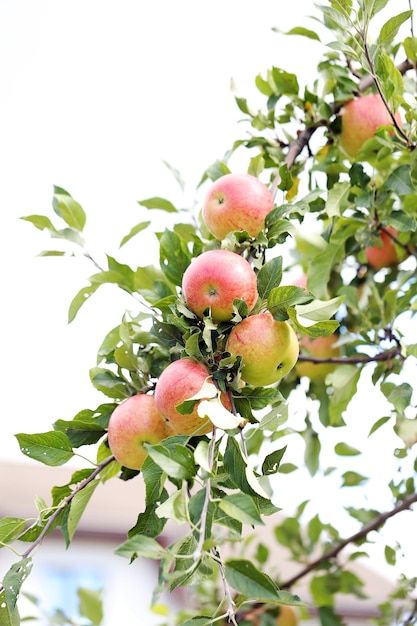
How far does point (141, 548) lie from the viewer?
63 centimetres

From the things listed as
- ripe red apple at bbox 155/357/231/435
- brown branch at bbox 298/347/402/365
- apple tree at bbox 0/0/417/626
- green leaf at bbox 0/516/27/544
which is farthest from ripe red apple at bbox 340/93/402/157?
green leaf at bbox 0/516/27/544

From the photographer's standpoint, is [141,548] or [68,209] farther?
Answer: [68,209]

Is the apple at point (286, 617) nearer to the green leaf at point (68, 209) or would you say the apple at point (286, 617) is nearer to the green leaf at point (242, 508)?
the green leaf at point (68, 209)

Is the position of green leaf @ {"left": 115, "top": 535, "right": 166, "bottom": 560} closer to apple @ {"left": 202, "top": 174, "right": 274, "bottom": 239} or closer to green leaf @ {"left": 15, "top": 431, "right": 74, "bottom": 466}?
green leaf @ {"left": 15, "top": 431, "right": 74, "bottom": 466}

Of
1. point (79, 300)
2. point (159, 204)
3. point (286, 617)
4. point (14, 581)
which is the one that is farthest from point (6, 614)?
point (286, 617)

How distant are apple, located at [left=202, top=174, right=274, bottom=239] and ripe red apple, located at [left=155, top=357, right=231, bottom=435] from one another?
0.24 meters

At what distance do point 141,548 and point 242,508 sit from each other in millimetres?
101

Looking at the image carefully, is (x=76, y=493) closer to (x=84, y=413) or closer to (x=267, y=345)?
(x=84, y=413)

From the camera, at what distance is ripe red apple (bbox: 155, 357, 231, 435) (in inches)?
32.7

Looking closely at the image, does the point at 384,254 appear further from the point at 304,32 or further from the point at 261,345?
the point at 261,345

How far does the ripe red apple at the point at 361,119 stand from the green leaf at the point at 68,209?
499 millimetres

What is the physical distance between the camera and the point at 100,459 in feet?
3.55

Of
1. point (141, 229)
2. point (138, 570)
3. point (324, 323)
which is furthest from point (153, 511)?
point (138, 570)

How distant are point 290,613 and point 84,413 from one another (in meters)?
1.11
